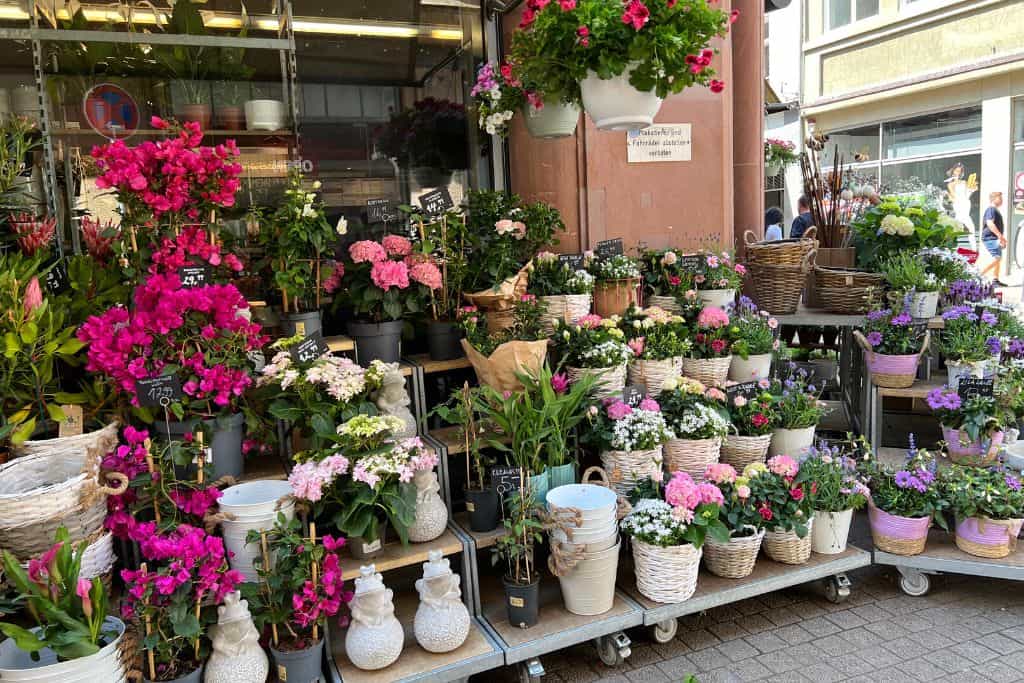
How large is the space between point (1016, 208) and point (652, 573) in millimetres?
10569

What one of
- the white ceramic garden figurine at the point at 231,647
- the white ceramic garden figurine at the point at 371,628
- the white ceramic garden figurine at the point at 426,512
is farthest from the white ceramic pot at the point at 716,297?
the white ceramic garden figurine at the point at 231,647

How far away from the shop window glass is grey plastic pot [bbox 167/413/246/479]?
38.5ft

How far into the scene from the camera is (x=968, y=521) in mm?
3395

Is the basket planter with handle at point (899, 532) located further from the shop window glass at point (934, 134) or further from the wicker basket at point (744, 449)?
the shop window glass at point (934, 134)

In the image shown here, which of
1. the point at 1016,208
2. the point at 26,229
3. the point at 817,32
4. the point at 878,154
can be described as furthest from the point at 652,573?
the point at 817,32

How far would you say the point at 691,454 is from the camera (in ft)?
11.4

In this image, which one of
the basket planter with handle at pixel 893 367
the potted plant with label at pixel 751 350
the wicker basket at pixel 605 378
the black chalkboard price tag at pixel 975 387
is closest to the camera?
the wicker basket at pixel 605 378

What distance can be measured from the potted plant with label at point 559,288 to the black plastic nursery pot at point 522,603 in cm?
135

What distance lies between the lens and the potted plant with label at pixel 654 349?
3.79 metres

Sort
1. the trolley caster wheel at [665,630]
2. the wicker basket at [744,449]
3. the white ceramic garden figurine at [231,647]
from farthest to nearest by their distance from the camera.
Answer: the wicker basket at [744,449] → the trolley caster wheel at [665,630] → the white ceramic garden figurine at [231,647]

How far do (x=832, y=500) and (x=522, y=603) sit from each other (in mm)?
1496

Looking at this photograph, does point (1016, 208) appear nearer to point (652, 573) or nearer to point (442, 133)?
point (442, 133)

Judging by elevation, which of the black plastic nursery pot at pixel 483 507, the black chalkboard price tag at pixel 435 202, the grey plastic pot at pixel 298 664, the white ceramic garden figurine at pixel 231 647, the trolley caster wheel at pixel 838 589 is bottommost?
the trolley caster wheel at pixel 838 589

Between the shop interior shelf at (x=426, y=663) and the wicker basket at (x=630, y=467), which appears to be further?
the wicker basket at (x=630, y=467)
